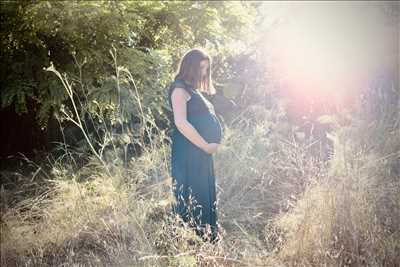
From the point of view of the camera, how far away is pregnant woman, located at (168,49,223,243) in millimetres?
3408

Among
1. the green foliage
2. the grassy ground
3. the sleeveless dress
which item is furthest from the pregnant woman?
the green foliage

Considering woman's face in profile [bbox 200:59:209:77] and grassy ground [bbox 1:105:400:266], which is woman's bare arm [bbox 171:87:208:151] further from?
grassy ground [bbox 1:105:400:266]

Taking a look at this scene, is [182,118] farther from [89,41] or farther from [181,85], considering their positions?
[89,41]

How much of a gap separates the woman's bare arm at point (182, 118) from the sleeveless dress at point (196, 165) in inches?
4.5

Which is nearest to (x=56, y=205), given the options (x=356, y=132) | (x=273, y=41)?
A: (x=356, y=132)

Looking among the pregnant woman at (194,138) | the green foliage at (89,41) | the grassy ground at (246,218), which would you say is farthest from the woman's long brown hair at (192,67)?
the green foliage at (89,41)

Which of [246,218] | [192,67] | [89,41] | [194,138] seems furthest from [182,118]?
[89,41]

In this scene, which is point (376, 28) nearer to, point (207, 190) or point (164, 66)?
point (164, 66)

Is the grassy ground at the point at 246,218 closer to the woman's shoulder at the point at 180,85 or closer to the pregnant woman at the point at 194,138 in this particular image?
the pregnant woman at the point at 194,138

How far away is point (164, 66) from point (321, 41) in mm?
3960

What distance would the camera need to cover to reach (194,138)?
11.2 feet

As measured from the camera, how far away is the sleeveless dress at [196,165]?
355 centimetres

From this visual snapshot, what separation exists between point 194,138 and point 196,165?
11.1 inches

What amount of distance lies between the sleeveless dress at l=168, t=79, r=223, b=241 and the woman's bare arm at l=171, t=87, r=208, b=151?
0.37 ft
